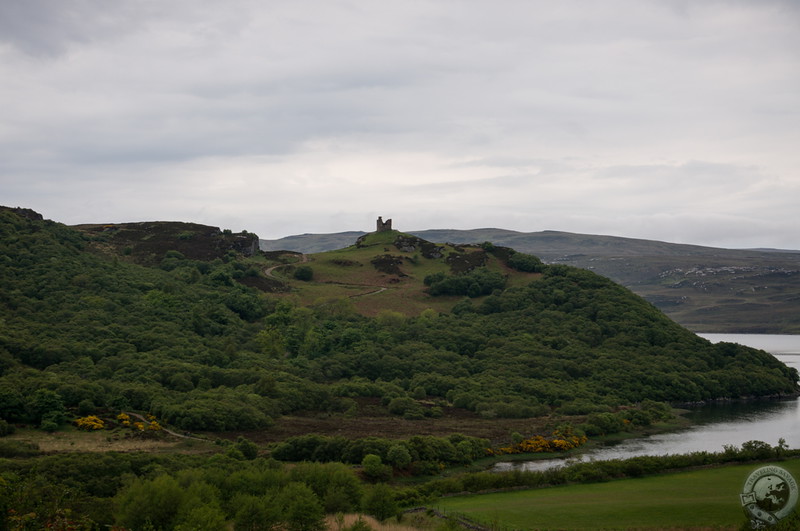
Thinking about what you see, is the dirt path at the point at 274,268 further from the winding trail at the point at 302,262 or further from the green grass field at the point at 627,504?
the green grass field at the point at 627,504

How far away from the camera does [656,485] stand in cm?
5950

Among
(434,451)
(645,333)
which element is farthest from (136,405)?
(645,333)

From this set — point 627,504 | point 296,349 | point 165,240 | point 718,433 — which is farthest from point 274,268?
point 627,504

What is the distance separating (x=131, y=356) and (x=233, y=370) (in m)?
14.1

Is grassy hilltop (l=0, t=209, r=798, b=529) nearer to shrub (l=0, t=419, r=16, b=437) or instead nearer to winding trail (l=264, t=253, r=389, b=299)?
shrub (l=0, t=419, r=16, b=437)

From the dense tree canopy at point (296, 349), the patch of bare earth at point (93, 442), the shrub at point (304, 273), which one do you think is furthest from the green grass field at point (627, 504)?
the shrub at point (304, 273)

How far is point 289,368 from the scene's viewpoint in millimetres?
114438

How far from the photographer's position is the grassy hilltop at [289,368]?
2148 inches

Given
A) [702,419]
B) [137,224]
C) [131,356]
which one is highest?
[137,224]

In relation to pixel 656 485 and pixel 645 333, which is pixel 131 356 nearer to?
pixel 656 485
